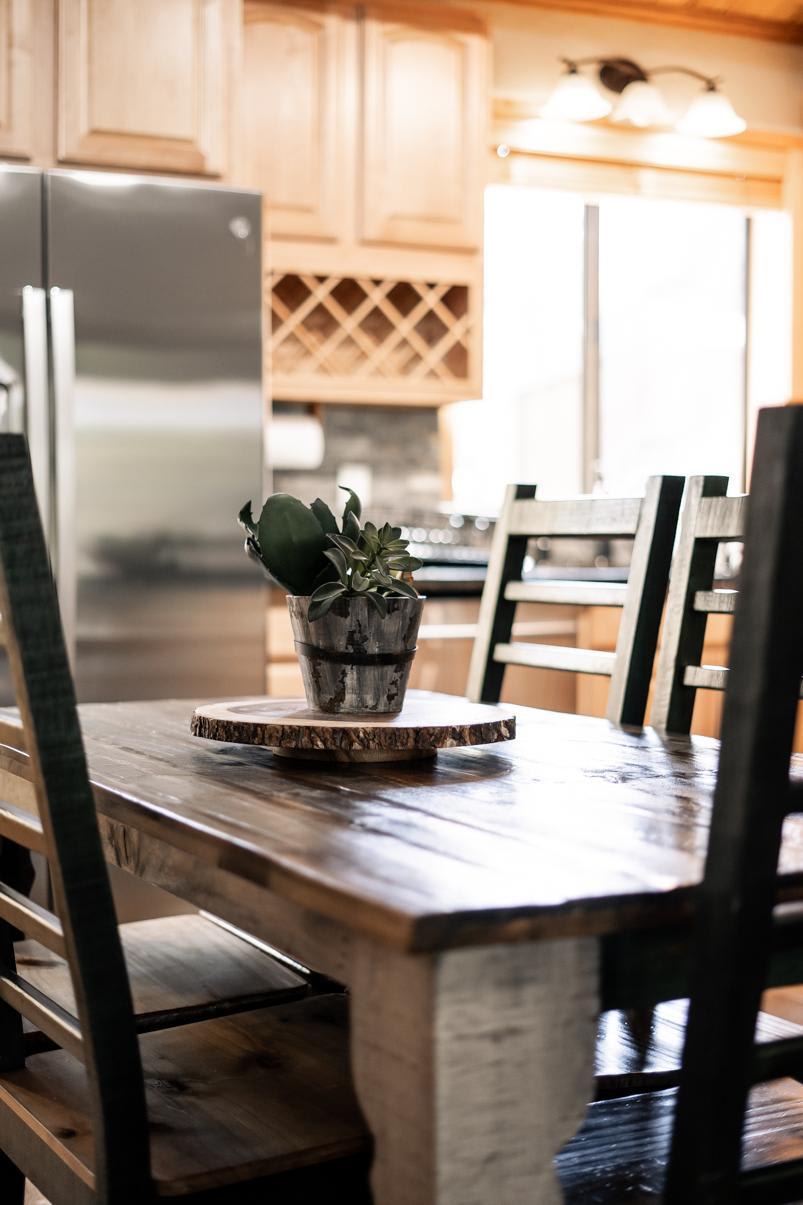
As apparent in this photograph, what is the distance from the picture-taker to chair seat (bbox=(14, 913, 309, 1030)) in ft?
4.56

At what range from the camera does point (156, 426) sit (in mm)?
3074

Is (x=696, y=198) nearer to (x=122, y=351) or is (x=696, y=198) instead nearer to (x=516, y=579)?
(x=122, y=351)

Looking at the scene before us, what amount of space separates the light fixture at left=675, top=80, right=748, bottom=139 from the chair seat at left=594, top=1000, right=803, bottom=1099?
11.1 feet

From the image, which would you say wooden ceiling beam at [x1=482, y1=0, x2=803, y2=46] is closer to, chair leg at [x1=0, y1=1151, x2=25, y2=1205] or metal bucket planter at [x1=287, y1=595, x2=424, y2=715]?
metal bucket planter at [x1=287, y1=595, x2=424, y2=715]

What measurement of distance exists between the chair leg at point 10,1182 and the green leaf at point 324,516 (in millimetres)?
724

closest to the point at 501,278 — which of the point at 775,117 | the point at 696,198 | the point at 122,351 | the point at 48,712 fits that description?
the point at 696,198

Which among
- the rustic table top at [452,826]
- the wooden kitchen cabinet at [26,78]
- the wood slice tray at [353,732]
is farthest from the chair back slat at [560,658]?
the wooden kitchen cabinet at [26,78]

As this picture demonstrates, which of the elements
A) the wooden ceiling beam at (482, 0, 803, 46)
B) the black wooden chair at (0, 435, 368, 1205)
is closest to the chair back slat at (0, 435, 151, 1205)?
the black wooden chair at (0, 435, 368, 1205)

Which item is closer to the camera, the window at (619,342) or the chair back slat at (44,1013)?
the chair back slat at (44,1013)

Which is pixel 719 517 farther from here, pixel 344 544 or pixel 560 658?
pixel 344 544

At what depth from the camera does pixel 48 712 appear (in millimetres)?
971

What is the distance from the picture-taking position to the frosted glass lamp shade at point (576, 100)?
4.09 m

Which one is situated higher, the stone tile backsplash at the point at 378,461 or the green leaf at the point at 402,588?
the stone tile backsplash at the point at 378,461

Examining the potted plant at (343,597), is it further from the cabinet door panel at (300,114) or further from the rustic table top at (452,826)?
the cabinet door panel at (300,114)
